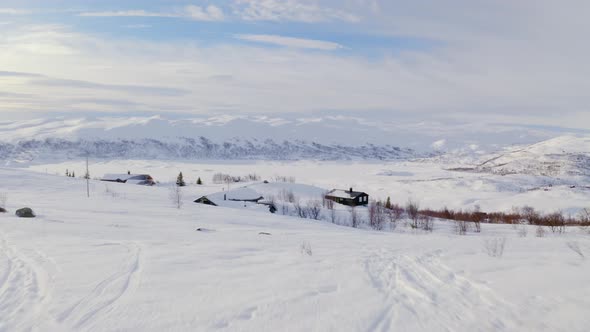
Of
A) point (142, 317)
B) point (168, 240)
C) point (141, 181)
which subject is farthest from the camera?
point (141, 181)

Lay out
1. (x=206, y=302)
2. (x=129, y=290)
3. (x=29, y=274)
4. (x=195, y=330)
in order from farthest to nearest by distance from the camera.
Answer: (x=29, y=274)
(x=129, y=290)
(x=206, y=302)
(x=195, y=330)

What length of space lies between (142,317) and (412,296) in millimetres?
4402

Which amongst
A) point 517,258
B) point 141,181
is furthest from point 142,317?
point 141,181

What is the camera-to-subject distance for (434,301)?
19.4ft

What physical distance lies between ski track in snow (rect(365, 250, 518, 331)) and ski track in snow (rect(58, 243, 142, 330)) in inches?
156

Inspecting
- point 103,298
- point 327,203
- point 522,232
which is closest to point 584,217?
point 522,232

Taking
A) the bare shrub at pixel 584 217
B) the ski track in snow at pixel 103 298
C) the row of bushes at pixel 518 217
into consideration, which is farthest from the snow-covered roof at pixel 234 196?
the bare shrub at pixel 584 217

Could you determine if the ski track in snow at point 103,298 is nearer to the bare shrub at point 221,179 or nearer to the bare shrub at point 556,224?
the bare shrub at point 556,224

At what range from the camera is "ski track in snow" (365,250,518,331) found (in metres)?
5.09

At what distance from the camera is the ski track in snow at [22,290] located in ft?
16.6

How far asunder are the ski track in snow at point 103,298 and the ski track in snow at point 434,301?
3970 millimetres

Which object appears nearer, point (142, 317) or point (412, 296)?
point (142, 317)

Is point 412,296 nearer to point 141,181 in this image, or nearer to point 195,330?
point 195,330

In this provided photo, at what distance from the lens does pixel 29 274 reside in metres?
7.09
